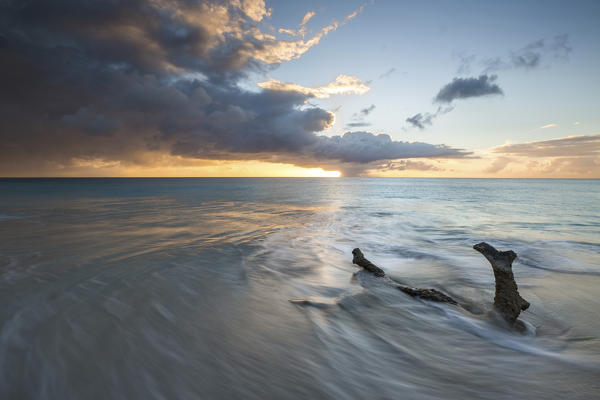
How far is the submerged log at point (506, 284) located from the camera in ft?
14.1

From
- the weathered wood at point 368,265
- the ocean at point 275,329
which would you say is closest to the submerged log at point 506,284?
the ocean at point 275,329

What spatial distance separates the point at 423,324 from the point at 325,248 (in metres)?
5.96

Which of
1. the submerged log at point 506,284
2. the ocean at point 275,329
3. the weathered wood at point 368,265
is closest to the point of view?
the ocean at point 275,329

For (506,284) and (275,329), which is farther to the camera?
(506,284)

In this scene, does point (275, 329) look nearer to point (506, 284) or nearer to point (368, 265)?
point (368, 265)

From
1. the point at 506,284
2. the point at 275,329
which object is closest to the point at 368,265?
the point at 506,284

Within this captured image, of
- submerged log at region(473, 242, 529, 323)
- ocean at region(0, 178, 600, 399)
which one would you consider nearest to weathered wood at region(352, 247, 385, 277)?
ocean at region(0, 178, 600, 399)

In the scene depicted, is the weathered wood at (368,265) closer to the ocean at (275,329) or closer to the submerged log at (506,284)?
the ocean at (275,329)

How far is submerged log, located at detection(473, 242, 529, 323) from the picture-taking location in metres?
4.30

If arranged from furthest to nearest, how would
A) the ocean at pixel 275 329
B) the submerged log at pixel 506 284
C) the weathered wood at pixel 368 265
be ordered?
the weathered wood at pixel 368 265
the submerged log at pixel 506 284
the ocean at pixel 275 329

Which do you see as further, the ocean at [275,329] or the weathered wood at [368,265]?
the weathered wood at [368,265]

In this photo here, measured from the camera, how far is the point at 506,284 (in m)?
4.35

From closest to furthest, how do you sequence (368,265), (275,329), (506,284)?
(275,329)
(506,284)
(368,265)

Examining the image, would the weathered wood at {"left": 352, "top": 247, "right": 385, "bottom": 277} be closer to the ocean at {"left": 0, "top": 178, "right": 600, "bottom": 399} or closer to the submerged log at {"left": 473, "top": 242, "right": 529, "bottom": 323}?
the ocean at {"left": 0, "top": 178, "right": 600, "bottom": 399}
